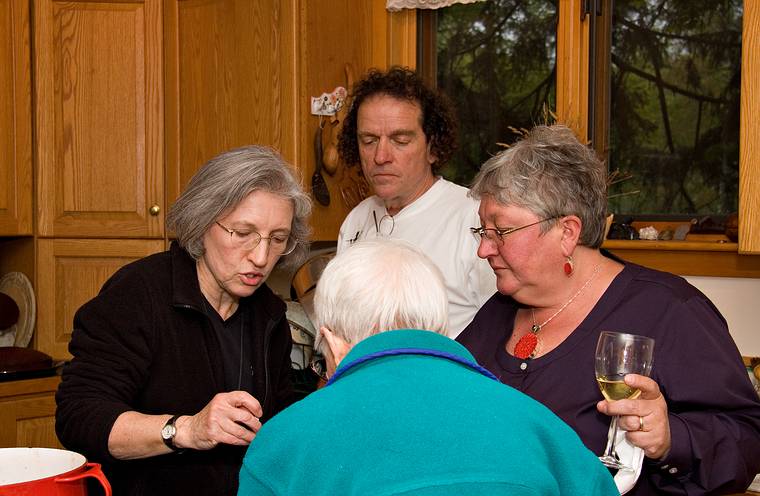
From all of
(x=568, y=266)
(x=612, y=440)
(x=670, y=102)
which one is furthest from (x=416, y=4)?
(x=612, y=440)

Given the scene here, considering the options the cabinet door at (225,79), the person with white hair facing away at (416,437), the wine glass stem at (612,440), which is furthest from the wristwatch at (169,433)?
the cabinet door at (225,79)

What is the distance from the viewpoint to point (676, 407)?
5.24ft

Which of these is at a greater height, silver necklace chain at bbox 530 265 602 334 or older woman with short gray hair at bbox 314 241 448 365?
older woman with short gray hair at bbox 314 241 448 365

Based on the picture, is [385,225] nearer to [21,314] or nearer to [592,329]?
[592,329]

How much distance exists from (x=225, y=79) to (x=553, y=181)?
1.85m

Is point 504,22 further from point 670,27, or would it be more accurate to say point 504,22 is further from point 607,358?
point 607,358

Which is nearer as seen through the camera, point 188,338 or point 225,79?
point 188,338

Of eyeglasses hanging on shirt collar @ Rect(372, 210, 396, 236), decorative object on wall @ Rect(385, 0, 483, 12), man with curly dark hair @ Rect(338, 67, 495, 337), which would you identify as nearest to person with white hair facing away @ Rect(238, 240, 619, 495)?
man with curly dark hair @ Rect(338, 67, 495, 337)

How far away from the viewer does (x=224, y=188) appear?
184 cm

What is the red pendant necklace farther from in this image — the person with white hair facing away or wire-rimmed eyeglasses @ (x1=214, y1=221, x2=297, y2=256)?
the person with white hair facing away

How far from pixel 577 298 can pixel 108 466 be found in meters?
0.93

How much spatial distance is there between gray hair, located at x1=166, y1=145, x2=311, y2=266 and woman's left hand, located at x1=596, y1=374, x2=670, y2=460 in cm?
80

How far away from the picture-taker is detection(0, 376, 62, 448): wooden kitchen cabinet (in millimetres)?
3109

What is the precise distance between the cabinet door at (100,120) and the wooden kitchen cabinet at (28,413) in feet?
1.89
